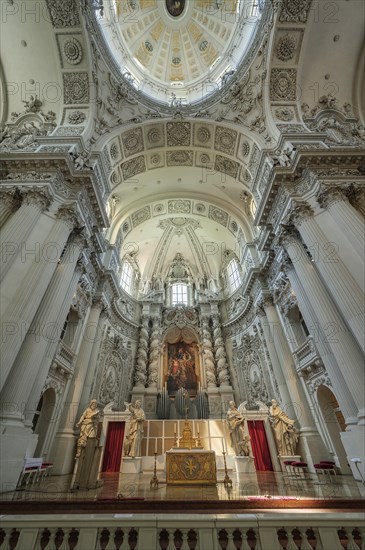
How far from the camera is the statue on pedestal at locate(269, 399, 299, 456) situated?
10531 mm

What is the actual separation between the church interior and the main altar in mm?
59

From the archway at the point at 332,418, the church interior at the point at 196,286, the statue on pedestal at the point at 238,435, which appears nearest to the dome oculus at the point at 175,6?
the church interior at the point at 196,286

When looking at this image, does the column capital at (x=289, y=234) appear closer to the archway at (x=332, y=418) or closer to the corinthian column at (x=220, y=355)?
the archway at (x=332, y=418)

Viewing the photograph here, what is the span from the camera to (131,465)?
11078 millimetres

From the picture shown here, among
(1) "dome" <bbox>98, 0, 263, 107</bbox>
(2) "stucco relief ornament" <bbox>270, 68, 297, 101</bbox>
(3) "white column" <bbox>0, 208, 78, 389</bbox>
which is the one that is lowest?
(3) "white column" <bbox>0, 208, 78, 389</bbox>

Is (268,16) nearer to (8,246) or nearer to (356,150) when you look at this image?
(356,150)

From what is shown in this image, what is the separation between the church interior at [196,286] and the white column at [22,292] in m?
0.06

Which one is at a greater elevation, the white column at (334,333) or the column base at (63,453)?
the white column at (334,333)

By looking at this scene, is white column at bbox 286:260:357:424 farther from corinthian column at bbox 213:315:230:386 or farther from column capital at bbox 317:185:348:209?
corinthian column at bbox 213:315:230:386

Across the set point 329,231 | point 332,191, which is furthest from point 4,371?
point 332,191

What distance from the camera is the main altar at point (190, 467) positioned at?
25.2 ft

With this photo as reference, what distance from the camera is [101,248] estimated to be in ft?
47.0

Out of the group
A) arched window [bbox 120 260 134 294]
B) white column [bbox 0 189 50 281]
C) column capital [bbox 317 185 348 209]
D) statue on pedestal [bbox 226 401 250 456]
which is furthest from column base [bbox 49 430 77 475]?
column capital [bbox 317 185 348 209]

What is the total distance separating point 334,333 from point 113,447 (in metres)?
11.2
